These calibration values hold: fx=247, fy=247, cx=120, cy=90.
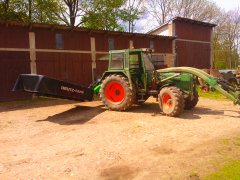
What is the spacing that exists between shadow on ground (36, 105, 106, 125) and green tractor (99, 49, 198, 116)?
69cm

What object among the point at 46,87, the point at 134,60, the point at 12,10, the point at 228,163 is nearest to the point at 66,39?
the point at 134,60

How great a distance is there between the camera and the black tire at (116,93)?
8.97 meters

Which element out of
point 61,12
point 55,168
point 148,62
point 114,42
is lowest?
point 55,168

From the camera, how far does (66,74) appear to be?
587 inches

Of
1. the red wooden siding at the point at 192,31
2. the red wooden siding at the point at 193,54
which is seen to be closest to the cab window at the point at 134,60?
the red wooden siding at the point at 193,54

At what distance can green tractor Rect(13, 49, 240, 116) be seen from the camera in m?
8.20

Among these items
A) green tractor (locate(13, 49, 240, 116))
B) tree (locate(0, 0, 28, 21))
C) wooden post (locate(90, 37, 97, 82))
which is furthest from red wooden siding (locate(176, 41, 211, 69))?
tree (locate(0, 0, 28, 21))

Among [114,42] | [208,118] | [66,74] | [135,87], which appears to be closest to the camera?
[208,118]

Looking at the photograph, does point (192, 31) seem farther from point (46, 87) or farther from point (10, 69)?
point (46, 87)

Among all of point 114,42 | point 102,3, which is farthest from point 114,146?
point 102,3

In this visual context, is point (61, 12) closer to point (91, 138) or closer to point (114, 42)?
point (114, 42)

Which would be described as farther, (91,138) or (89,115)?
(89,115)

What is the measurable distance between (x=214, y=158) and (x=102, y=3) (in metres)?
28.0

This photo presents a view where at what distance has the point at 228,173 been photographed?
13.4 ft
